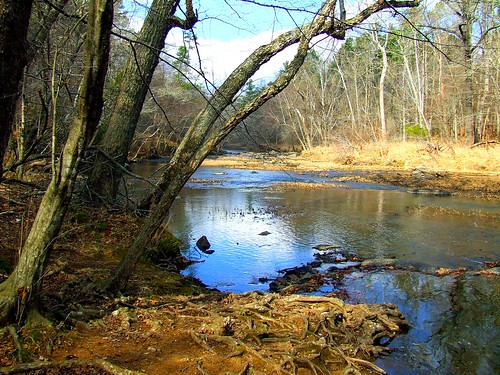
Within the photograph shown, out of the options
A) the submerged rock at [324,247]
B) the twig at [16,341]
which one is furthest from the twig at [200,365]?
the submerged rock at [324,247]

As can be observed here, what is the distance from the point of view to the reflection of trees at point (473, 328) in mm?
4930

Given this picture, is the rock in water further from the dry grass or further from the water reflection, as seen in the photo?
the dry grass

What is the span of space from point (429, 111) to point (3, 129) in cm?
3804

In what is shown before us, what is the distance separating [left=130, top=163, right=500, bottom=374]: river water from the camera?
5.44 metres

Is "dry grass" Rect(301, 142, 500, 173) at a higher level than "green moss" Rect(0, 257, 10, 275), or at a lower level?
higher

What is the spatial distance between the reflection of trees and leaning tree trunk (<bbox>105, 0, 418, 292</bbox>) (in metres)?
3.68

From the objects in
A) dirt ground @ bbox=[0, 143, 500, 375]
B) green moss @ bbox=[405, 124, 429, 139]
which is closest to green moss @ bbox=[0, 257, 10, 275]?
dirt ground @ bbox=[0, 143, 500, 375]

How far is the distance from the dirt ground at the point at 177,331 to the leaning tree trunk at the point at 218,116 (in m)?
0.61

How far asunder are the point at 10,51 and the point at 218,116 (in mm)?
3026

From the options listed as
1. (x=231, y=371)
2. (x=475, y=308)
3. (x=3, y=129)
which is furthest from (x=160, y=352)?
(x=475, y=308)

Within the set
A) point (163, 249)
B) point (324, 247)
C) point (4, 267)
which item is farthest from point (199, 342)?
point (324, 247)

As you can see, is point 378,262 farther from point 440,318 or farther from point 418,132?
point 418,132

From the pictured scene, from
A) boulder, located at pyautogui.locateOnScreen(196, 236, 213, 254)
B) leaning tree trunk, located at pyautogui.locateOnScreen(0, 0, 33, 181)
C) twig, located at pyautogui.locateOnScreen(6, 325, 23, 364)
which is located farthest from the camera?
boulder, located at pyautogui.locateOnScreen(196, 236, 213, 254)

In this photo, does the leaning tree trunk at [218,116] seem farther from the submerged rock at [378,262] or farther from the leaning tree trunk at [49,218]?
the submerged rock at [378,262]
